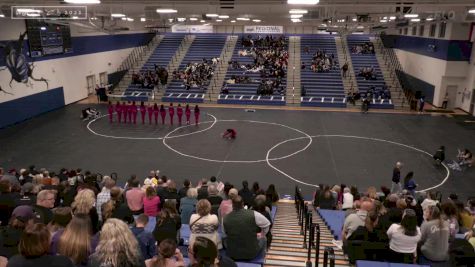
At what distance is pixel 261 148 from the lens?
18.6 meters

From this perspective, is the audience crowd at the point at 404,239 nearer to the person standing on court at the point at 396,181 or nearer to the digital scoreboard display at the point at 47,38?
the person standing on court at the point at 396,181

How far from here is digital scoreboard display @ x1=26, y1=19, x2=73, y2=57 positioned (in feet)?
79.7

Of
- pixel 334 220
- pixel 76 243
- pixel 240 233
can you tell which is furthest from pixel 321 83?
pixel 76 243

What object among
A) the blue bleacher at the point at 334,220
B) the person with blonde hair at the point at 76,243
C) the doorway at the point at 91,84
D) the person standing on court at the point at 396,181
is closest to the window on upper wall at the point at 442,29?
the person standing on court at the point at 396,181

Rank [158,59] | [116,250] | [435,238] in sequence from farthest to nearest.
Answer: [158,59]
[435,238]
[116,250]

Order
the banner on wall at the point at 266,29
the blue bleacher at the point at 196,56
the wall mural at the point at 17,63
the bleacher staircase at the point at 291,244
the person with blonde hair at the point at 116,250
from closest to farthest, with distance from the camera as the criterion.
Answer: the person with blonde hair at the point at 116,250, the bleacher staircase at the point at 291,244, the wall mural at the point at 17,63, the blue bleacher at the point at 196,56, the banner on wall at the point at 266,29

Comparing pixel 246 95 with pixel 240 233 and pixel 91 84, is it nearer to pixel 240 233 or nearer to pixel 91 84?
pixel 91 84

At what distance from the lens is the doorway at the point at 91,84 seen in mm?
31875

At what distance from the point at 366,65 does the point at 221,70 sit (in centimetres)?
1267

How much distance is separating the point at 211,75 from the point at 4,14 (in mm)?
17860

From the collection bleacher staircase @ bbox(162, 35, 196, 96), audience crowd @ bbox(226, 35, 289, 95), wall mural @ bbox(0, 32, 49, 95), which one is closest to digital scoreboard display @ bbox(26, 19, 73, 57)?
wall mural @ bbox(0, 32, 49, 95)

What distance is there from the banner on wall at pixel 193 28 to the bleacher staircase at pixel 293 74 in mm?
10139

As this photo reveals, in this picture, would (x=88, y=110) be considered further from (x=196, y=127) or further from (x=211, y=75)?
(x=211, y=75)

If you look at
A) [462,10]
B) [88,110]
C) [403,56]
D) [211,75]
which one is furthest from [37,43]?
[403,56]
